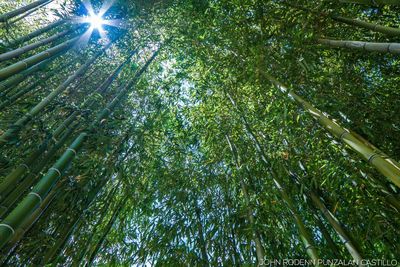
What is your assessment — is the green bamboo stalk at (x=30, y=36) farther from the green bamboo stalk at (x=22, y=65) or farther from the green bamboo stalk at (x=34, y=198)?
the green bamboo stalk at (x=34, y=198)

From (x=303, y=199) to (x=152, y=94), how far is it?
96.7 inches

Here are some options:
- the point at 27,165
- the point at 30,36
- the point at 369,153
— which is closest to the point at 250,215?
the point at 369,153

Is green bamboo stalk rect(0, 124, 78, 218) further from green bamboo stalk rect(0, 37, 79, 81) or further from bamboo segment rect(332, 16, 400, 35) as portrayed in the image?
bamboo segment rect(332, 16, 400, 35)

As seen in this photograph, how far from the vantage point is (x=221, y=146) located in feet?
11.7

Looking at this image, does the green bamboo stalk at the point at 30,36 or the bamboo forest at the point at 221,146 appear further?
the green bamboo stalk at the point at 30,36

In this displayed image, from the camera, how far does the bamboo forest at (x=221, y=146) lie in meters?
2.19

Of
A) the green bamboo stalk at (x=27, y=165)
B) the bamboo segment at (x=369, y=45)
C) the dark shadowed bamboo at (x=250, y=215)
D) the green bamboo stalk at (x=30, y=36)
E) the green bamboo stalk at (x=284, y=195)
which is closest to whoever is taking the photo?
the bamboo segment at (x=369, y=45)

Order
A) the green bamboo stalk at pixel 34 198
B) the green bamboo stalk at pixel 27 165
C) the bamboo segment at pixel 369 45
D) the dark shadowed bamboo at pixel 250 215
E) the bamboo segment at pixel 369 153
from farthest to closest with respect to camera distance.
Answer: the dark shadowed bamboo at pixel 250 215 → the green bamboo stalk at pixel 27 165 → the bamboo segment at pixel 369 45 → the bamboo segment at pixel 369 153 → the green bamboo stalk at pixel 34 198

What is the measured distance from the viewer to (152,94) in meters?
3.92

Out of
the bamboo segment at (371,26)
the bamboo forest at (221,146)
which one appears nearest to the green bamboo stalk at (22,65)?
the bamboo forest at (221,146)

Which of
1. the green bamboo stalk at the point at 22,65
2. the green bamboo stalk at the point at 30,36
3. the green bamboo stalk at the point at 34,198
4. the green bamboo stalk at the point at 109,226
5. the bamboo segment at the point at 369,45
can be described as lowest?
the green bamboo stalk at the point at 34,198

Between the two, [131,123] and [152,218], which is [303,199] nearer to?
[152,218]

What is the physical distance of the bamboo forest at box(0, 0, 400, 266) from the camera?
2193 millimetres

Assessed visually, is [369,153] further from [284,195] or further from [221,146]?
[221,146]
